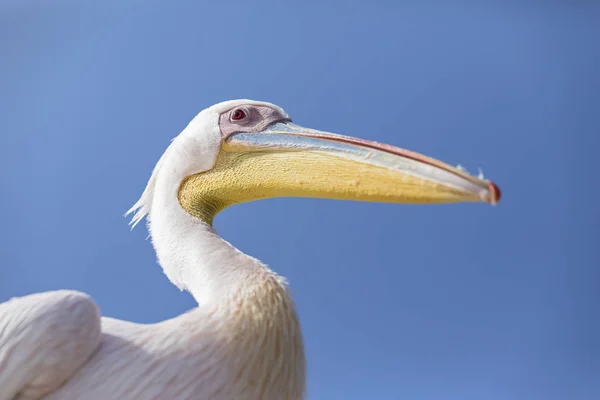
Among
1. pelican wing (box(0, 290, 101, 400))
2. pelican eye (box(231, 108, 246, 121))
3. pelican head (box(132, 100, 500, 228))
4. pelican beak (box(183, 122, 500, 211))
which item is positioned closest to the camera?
pelican wing (box(0, 290, 101, 400))

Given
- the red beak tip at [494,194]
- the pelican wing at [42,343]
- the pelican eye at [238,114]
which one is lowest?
the pelican wing at [42,343]

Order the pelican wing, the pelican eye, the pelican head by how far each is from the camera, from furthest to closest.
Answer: the pelican eye, the pelican head, the pelican wing

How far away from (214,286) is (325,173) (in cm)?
63

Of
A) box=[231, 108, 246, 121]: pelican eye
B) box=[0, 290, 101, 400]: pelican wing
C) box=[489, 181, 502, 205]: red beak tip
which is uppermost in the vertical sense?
box=[231, 108, 246, 121]: pelican eye

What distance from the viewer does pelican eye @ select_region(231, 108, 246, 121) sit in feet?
8.85

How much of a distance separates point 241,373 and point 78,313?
587 millimetres

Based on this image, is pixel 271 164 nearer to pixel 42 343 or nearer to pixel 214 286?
pixel 214 286

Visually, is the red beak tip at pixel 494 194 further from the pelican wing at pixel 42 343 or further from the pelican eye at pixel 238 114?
the pelican wing at pixel 42 343

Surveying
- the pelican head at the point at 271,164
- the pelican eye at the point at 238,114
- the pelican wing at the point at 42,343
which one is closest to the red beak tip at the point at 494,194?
the pelican head at the point at 271,164

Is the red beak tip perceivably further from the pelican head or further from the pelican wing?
the pelican wing

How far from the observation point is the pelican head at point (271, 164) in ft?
7.44

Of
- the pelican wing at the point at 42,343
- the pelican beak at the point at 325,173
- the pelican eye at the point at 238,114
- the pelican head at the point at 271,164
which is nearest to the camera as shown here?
the pelican wing at the point at 42,343

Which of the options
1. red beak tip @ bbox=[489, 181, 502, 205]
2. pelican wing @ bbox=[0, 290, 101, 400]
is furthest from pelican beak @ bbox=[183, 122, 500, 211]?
pelican wing @ bbox=[0, 290, 101, 400]

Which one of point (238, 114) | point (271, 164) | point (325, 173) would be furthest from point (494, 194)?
point (238, 114)
